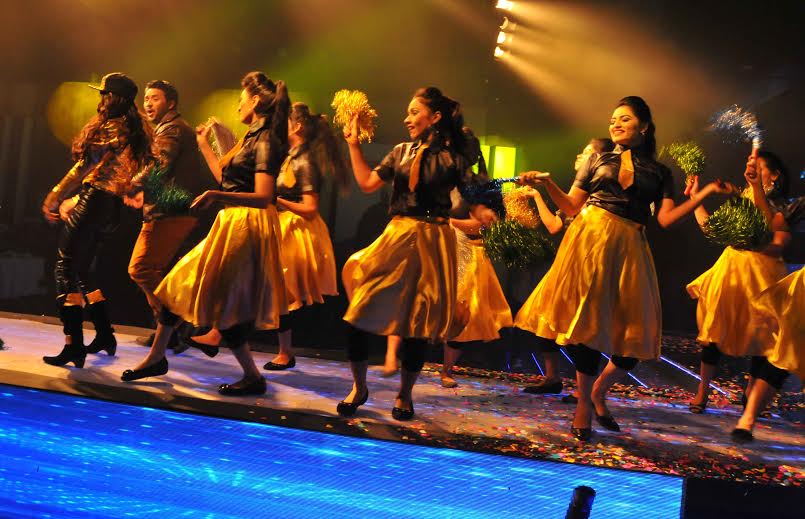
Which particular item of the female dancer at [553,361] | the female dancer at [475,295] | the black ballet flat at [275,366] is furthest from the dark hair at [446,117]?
the black ballet flat at [275,366]

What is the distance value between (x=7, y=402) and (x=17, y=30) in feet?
13.8

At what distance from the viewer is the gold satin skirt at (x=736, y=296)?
458 centimetres

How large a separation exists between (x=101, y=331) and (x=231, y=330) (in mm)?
1440

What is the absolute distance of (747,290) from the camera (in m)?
4.59

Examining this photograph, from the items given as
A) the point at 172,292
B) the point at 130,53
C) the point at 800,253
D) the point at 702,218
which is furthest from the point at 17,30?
the point at 800,253

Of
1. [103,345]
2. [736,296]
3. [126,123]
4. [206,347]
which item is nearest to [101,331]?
[103,345]

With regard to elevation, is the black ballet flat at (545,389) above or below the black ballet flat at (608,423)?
above

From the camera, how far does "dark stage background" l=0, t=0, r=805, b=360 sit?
18.1ft

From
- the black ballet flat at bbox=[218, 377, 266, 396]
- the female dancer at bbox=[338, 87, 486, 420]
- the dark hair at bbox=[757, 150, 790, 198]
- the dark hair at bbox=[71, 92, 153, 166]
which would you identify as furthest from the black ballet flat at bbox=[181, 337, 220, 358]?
the dark hair at bbox=[757, 150, 790, 198]

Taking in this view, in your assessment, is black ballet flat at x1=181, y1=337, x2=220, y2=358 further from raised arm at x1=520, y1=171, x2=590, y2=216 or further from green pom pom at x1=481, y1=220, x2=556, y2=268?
raised arm at x1=520, y1=171, x2=590, y2=216

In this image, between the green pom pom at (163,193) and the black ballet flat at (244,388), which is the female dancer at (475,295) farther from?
the green pom pom at (163,193)

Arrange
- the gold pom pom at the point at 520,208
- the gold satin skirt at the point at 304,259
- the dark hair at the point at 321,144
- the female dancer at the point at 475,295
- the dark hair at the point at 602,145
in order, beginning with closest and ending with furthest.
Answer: the dark hair at the point at 602,145
the gold pom pom at the point at 520,208
the female dancer at the point at 475,295
the gold satin skirt at the point at 304,259
the dark hair at the point at 321,144

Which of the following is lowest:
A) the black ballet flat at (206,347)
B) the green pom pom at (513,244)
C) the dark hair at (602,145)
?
the black ballet flat at (206,347)

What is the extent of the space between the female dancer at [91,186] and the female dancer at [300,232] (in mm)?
805
